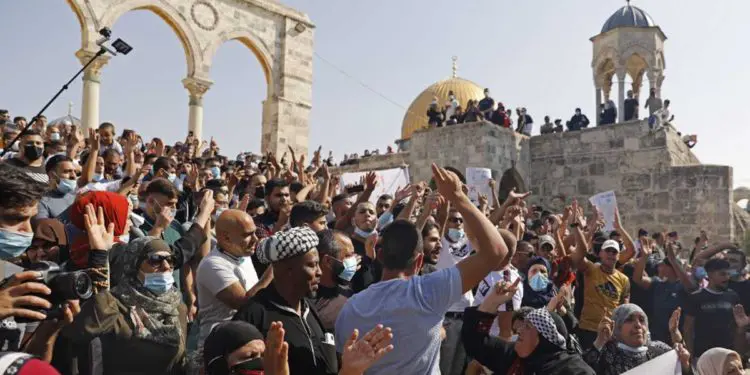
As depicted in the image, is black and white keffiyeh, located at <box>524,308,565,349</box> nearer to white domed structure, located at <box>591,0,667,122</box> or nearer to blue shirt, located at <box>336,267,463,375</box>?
blue shirt, located at <box>336,267,463,375</box>

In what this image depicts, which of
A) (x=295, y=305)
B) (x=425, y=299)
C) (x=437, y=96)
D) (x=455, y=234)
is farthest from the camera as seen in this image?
(x=437, y=96)

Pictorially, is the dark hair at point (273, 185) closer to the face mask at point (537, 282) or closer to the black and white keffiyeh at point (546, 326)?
the face mask at point (537, 282)

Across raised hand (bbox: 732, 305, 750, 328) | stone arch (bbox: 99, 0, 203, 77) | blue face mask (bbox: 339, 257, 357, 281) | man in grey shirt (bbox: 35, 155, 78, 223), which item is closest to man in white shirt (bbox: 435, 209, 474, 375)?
blue face mask (bbox: 339, 257, 357, 281)

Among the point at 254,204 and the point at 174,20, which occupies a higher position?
the point at 174,20

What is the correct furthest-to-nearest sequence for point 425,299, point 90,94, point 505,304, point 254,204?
point 90,94, point 254,204, point 505,304, point 425,299

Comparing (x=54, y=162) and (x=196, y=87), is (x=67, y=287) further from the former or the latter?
(x=196, y=87)

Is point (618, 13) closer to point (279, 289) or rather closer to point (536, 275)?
point (536, 275)

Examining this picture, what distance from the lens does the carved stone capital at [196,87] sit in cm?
1762

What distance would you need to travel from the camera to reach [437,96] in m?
37.1

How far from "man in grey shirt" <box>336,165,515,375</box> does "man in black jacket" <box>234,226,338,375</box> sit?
195mm

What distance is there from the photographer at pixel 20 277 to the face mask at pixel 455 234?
383 centimetres

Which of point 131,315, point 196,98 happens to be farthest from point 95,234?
point 196,98

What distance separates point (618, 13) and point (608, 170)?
21.7 feet

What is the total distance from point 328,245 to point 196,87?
15.0 m
